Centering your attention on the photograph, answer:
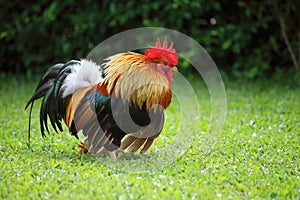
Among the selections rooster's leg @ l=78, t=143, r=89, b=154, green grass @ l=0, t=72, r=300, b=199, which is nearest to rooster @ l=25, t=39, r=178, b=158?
rooster's leg @ l=78, t=143, r=89, b=154

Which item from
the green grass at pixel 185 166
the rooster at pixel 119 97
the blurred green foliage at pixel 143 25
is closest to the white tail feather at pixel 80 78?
the rooster at pixel 119 97

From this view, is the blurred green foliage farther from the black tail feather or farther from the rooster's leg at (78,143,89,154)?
the rooster's leg at (78,143,89,154)

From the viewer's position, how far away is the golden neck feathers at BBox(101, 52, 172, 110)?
450 centimetres

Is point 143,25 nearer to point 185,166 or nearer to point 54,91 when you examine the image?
point 54,91

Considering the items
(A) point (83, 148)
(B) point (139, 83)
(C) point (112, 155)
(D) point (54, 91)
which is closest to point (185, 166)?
(C) point (112, 155)

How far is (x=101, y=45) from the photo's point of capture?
947 cm

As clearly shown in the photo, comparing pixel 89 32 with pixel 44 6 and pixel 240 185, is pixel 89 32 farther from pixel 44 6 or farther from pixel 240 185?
pixel 240 185

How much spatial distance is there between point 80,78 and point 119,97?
0.50 m

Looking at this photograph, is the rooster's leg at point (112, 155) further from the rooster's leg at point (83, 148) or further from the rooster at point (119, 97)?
the rooster's leg at point (83, 148)

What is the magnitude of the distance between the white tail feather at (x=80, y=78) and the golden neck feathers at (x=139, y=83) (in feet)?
0.96

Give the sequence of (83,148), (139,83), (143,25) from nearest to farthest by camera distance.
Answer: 1. (139,83)
2. (83,148)
3. (143,25)

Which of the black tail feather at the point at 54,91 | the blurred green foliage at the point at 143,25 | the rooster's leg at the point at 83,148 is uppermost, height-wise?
the blurred green foliage at the point at 143,25

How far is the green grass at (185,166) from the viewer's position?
3.91 m

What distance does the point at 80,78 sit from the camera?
4.79 meters
